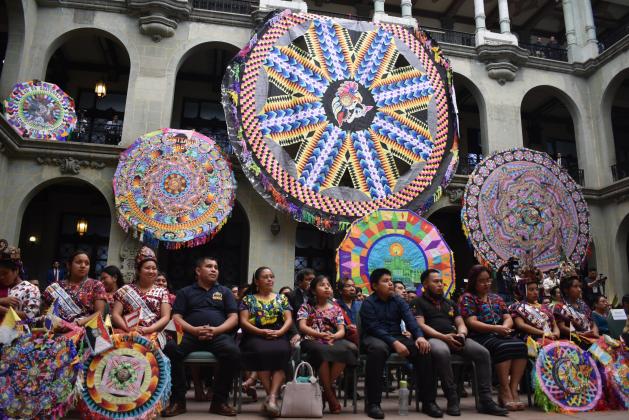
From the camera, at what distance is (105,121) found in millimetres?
14023

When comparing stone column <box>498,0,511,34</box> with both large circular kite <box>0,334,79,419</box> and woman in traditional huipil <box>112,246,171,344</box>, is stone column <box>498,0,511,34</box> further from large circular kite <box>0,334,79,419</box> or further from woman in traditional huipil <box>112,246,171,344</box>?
large circular kite <box>0,334,79,419</box>

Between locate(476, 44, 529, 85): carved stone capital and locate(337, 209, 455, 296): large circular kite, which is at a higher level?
locate(476, 44, 529, 85): carved stone capital

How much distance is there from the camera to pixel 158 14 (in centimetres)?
1188

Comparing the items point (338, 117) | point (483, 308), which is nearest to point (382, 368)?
point (483, 308)

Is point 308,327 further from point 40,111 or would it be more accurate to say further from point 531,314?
point 40,111

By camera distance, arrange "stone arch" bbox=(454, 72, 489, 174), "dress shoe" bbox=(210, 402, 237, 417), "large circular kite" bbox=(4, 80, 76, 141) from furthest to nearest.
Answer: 1. "stone arch" bbox=(454, 72, 489, 174)
2. "large circular kite" bbox=(4, 80, 76, 141)
3. "dress shoe" bbox=(210, 402, 237, 417)

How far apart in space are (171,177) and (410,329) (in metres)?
6.72

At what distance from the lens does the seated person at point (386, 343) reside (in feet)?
15.1

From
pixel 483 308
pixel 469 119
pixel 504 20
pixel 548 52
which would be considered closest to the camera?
pixel 483 308

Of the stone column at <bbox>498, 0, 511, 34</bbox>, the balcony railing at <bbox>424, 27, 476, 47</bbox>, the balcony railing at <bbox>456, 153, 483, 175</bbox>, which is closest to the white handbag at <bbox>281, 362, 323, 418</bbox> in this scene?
the balcony railing at <bbox>456, 153, 483, 175</bbox>

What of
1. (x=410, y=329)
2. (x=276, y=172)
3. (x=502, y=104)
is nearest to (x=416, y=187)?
(x=276, y=172)

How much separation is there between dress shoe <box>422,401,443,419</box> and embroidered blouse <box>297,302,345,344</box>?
111 centimetres

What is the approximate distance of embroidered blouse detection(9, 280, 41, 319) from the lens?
4.54 metres

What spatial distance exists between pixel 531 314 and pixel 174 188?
714cm
